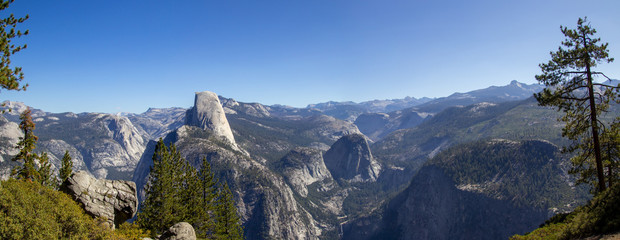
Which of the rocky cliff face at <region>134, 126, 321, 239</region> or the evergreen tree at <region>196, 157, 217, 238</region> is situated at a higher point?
the evergreen tree at <region>196, 157, 217, 238</region>

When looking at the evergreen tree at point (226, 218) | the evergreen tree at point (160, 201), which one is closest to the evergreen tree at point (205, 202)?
the evergreen tree at point (226, 218)

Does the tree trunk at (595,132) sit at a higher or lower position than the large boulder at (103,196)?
higher

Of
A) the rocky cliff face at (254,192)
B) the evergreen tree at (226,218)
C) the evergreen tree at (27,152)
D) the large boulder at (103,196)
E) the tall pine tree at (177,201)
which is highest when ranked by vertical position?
the evergreen tree at (27,152)

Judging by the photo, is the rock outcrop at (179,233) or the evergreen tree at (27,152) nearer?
the rock outcrop at (179,233)

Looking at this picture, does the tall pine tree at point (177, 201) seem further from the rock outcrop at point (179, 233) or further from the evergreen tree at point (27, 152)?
the evergreen tree at point (27, 152)

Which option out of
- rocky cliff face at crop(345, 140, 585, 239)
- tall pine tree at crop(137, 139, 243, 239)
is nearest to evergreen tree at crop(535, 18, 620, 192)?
tall pine tree at crop(137, 139, 243, 239)

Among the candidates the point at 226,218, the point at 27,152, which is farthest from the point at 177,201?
the point at 27,152

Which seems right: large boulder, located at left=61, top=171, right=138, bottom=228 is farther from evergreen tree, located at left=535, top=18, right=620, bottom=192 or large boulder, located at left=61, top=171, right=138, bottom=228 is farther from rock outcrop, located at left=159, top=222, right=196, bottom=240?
evergreen tree, located at left=535, top=18, right=620, bottom=192

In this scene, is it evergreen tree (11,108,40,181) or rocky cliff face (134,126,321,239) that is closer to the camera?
evergreen tree (11,108,40,181)

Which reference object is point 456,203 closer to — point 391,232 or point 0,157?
point 391,232
